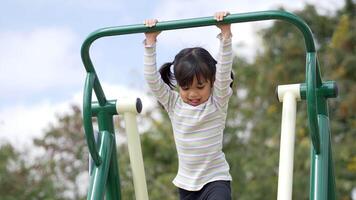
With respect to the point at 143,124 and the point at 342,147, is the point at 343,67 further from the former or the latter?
the point at 143,124

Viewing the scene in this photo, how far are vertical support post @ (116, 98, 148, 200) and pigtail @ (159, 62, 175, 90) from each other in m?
0.21

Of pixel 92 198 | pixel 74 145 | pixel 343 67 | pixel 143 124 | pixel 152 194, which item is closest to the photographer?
pixel 92 198

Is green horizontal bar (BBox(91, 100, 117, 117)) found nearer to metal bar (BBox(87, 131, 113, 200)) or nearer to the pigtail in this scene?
metal bar (BBox(87, 131, 113, 200))

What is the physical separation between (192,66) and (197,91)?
0.11 meters

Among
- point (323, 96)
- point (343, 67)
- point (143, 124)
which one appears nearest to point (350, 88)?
point (343, 67)

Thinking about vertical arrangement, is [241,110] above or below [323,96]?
above

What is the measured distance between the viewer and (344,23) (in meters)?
13.1

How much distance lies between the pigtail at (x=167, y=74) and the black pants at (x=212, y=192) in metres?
0.46

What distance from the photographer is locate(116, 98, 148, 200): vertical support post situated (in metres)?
3.73

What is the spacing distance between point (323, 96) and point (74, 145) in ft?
27.4

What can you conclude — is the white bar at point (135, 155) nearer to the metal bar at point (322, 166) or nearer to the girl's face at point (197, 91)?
the girl's face at point (197, 91)

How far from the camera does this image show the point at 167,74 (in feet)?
11.9

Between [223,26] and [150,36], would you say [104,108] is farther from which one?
[223,26]

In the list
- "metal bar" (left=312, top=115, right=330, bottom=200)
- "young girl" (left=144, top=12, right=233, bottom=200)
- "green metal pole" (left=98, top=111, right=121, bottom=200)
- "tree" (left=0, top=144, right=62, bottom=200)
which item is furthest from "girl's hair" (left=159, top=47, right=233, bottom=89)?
"tree" (left=0, top=144, right=62, bottom=200)
